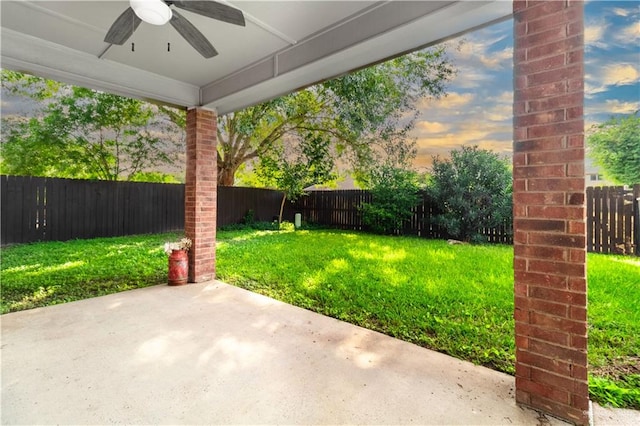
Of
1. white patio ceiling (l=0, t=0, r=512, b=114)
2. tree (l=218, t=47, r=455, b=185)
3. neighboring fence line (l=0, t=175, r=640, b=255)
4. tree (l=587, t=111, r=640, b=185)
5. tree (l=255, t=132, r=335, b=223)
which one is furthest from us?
tree (l=255, t=132, r=335, b=223)

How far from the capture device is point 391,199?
856cm

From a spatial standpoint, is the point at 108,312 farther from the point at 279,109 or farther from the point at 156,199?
the point at 156,199

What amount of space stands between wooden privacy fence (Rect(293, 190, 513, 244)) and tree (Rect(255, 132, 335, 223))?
120 centimetres

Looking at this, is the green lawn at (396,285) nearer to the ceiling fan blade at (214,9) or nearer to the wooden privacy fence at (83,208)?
the wooden privacy fence at (83,208)

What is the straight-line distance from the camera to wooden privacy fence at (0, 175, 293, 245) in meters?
6.41

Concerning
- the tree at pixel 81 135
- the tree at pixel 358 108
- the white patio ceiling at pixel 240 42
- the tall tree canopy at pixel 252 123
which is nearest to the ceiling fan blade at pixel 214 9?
the white patio ceiling at pixel 240 42

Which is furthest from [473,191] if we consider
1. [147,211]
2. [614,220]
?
[147,211]

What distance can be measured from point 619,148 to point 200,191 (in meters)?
10.3

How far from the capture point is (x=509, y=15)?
6.64 ft

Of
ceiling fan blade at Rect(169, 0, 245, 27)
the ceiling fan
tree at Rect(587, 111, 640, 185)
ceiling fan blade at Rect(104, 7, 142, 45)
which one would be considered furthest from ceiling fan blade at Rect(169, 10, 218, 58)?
tree at Rect(587, 111, 640, 185)

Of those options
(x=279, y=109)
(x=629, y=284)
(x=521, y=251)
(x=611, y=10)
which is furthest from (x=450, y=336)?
(x=611, y=10)

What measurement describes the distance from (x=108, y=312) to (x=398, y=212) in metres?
7.13

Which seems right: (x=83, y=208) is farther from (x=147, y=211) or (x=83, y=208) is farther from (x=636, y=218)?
(x=636, y=218)

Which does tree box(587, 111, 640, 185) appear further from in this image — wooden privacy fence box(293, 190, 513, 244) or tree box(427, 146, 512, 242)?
wooden privacy fence box(293, 190, 513, 244)
